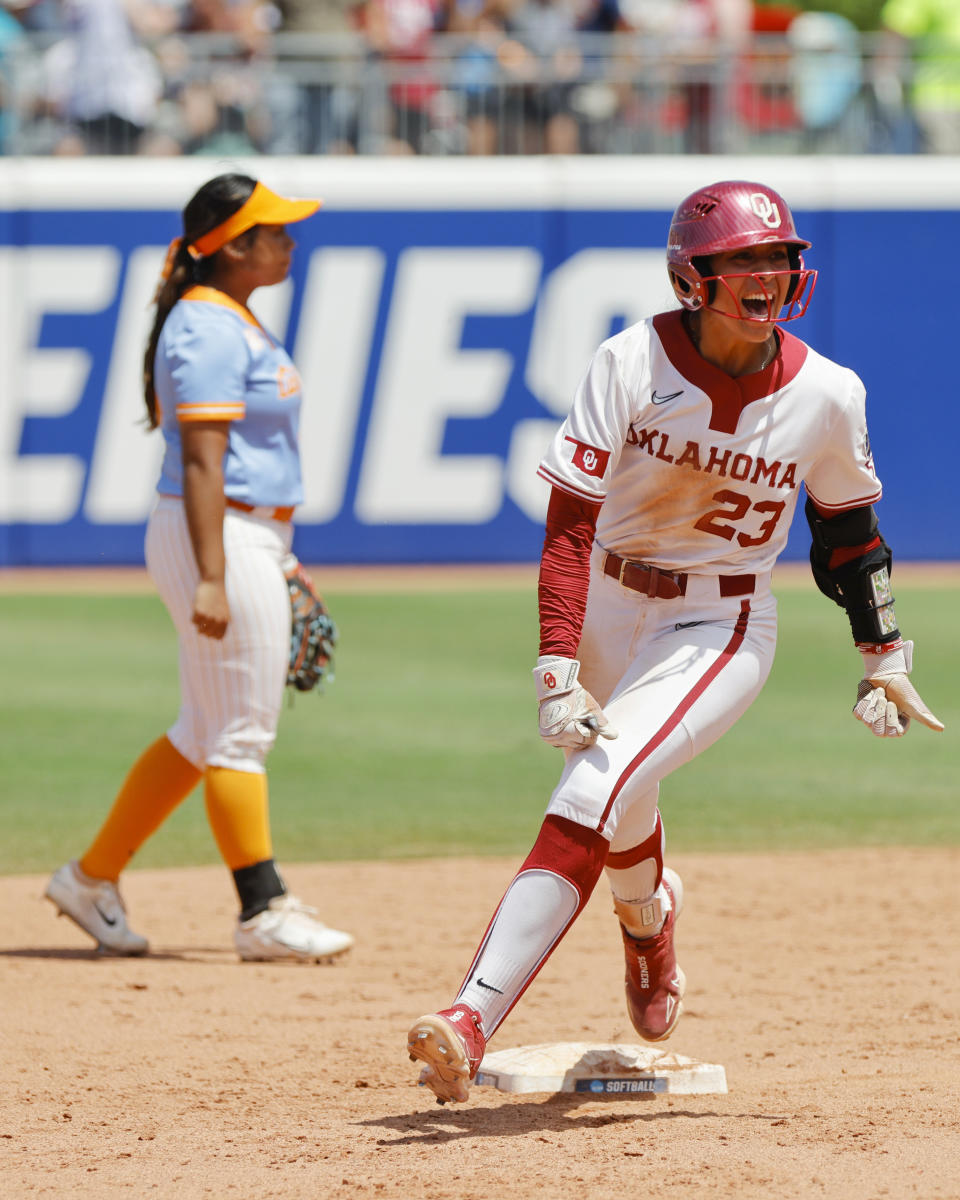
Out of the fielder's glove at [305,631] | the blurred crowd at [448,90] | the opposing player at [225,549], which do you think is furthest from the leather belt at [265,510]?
the blurred crowd at [448,90]

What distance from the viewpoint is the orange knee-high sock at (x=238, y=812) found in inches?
203

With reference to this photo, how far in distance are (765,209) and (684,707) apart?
108cm

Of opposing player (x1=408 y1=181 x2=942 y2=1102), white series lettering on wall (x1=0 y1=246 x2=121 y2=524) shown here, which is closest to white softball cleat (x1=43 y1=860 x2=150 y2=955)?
opposing player (x1=408 y1=181 x2=942 y2=1102)

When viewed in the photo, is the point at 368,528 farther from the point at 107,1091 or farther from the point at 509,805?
the point at 107,1091

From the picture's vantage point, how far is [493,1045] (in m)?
4.64

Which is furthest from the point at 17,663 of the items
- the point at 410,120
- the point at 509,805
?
the point at 410,120

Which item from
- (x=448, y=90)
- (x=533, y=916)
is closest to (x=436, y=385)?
(x=448, y=90)

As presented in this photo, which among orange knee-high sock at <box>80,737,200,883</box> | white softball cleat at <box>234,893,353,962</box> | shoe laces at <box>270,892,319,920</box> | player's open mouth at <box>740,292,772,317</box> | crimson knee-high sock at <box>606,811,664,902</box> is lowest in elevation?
white softball cleat at <box>234,893,353,962</box>

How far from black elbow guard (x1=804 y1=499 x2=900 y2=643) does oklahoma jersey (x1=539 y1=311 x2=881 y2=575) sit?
0.06 meters

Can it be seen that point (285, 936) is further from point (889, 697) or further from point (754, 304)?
point (754, 304)

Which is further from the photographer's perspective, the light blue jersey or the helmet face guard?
the light blue jersey

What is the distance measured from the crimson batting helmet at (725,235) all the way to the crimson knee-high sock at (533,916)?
1.17 metres

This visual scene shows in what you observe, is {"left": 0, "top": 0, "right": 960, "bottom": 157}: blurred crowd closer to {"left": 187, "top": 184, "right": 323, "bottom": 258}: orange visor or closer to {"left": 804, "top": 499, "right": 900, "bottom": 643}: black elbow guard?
{"left": 187, "top": 184, "right": 323, "bottom": 258}: orange visor

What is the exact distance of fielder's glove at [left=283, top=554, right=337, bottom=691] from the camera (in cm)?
537
